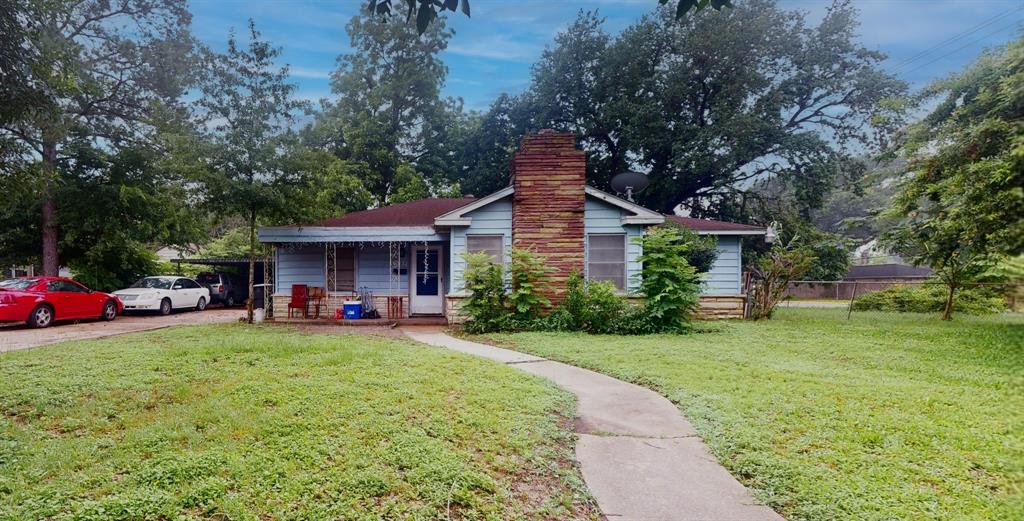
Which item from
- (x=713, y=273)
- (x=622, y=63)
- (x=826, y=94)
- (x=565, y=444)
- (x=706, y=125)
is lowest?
(x=565, y=444)

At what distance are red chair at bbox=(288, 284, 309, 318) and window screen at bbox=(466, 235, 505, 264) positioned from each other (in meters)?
4.70

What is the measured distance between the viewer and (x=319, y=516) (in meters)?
2.64

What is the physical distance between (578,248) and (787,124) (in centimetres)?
1601

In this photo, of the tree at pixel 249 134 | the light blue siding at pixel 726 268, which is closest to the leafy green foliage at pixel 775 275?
the light blue siding at pixel 726 268

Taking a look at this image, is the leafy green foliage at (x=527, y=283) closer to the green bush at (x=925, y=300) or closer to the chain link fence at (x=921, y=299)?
the chain link fence at (x=921, y=299)

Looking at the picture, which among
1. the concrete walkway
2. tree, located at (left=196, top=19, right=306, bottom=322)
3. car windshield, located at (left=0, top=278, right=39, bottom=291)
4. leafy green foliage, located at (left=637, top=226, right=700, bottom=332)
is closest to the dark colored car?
car windshield, located at (left=0, top=278, right=39, bottom=291)

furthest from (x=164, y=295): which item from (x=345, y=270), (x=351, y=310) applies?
(x=351, y=310)

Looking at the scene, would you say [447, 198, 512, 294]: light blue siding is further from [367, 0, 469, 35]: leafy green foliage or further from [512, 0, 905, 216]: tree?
[512, 0, 905, 216]: tree

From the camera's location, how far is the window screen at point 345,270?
13930mm

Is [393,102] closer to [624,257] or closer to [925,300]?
[624,257]

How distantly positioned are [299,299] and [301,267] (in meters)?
1.39

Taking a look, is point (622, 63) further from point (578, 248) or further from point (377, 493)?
point (377, 493)

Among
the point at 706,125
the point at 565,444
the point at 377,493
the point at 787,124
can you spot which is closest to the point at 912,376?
the point at 565,444

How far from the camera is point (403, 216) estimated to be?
48.3 ft
